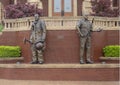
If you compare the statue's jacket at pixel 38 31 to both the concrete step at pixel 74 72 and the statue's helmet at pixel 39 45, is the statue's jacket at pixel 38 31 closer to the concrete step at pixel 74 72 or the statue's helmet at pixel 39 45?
the statue's helmet at pixel 39 45

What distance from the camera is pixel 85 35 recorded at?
17438 millimetres

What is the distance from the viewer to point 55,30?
1792 cm

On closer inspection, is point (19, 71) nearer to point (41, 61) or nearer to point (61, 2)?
point (41, 61)

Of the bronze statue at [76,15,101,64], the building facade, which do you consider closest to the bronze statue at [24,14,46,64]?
the bronze statue at [76,15,101,64]

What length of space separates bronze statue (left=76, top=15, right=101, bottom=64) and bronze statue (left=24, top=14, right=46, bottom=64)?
4.49 feet

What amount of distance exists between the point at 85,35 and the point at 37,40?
183cm

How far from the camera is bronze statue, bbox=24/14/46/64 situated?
1745 centimetres

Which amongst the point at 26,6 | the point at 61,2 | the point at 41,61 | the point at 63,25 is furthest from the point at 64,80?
the point at 61,2

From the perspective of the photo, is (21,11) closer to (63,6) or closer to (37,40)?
(63,6)

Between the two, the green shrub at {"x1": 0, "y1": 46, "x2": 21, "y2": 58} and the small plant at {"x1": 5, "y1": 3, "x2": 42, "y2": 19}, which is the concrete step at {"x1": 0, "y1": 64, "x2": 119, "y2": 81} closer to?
the green shrub at {"x1": 0, "y1": 46, "x2": 21, "y2": 58}

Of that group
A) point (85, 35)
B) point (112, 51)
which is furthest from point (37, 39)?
point (112, 51)

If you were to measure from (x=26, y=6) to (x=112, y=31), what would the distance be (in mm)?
10930

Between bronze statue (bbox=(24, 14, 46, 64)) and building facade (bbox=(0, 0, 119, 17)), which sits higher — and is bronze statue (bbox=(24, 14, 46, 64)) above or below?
below

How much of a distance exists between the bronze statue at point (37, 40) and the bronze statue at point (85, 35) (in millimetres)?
1368
